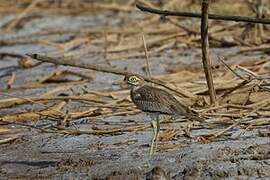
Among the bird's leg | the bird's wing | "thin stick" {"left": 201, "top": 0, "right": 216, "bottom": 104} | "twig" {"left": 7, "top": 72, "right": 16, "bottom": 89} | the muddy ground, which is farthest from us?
"twig" {"left": 7, "top": 72, "right": 16, "bottom": 89}

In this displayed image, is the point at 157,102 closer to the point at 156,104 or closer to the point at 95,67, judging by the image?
the point at 156,104

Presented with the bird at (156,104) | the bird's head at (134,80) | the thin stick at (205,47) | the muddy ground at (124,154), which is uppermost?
→ the thin stick at (205,47)

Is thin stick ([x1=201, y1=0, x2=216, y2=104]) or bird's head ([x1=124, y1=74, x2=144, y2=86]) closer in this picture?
bird's head ([x1=124, y1=74, x2=144, y2=86])

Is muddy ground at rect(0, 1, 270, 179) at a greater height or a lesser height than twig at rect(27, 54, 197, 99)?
lesser

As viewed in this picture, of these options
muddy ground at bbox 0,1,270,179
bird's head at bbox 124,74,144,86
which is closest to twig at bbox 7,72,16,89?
muddy ground at bbox 0,1,270,179

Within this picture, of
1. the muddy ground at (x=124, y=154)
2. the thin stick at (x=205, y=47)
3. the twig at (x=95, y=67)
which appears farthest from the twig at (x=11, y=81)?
the thin stick at (x=205, y=47)

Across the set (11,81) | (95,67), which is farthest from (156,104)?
(11,81)

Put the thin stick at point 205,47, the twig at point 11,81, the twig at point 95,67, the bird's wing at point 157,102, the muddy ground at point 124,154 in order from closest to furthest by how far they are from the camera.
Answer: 1. the muddy ground at point 124,154
2. the bird's wing at point 157,102
3. the twig at point 95,67
4. the thin stick at point 205,47
5. the twig at point 11,81

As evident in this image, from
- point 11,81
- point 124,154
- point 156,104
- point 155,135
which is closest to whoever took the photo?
point 156,104

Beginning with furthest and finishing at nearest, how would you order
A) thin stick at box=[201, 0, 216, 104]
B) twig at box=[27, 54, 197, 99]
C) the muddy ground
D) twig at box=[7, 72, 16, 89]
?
twig at box=[7, 72, 16, 89], thin stick at box=[201, 0, 216, 104], twig at box=[27, 54, 197, 99], the muddy ground

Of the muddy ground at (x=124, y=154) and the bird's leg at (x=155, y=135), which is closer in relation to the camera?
the muddy ground at (x=124, y=154)

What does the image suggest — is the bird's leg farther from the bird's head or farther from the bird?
the bird's head

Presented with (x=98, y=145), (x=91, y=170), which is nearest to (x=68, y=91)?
(x=98, y=145)

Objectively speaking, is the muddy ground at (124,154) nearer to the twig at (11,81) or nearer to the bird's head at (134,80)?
the bird's head at (134,80)
